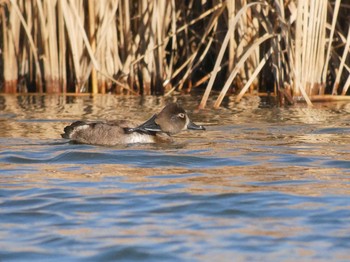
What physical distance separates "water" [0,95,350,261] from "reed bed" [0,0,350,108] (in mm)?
2163

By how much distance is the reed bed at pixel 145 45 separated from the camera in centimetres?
1165

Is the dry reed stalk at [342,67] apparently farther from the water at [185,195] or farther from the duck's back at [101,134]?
the duck's back at [101,134]

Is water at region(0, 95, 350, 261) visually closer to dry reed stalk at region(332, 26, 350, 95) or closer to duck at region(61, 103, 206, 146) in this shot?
duck at region(61, 103, 206, 146)

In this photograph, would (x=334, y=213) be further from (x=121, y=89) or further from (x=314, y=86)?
(x=121, y=89)

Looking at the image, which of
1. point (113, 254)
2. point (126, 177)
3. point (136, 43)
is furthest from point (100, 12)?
point (113, 254)

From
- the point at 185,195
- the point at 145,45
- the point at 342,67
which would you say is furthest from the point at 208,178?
the point at 145,45

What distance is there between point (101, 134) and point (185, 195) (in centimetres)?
224

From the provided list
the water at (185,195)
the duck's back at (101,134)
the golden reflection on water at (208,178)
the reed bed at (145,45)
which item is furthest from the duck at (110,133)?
the reed bed at (145,45)

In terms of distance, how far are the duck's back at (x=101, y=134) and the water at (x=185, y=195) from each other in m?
0.13

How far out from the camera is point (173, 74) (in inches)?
502

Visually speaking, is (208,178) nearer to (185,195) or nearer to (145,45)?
(185,195)

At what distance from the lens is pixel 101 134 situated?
8133 millimetres

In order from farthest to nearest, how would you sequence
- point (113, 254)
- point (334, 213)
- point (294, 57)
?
point (294, 57) < point (334, 213) < point (113, 254)

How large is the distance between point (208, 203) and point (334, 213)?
811 millimetres
